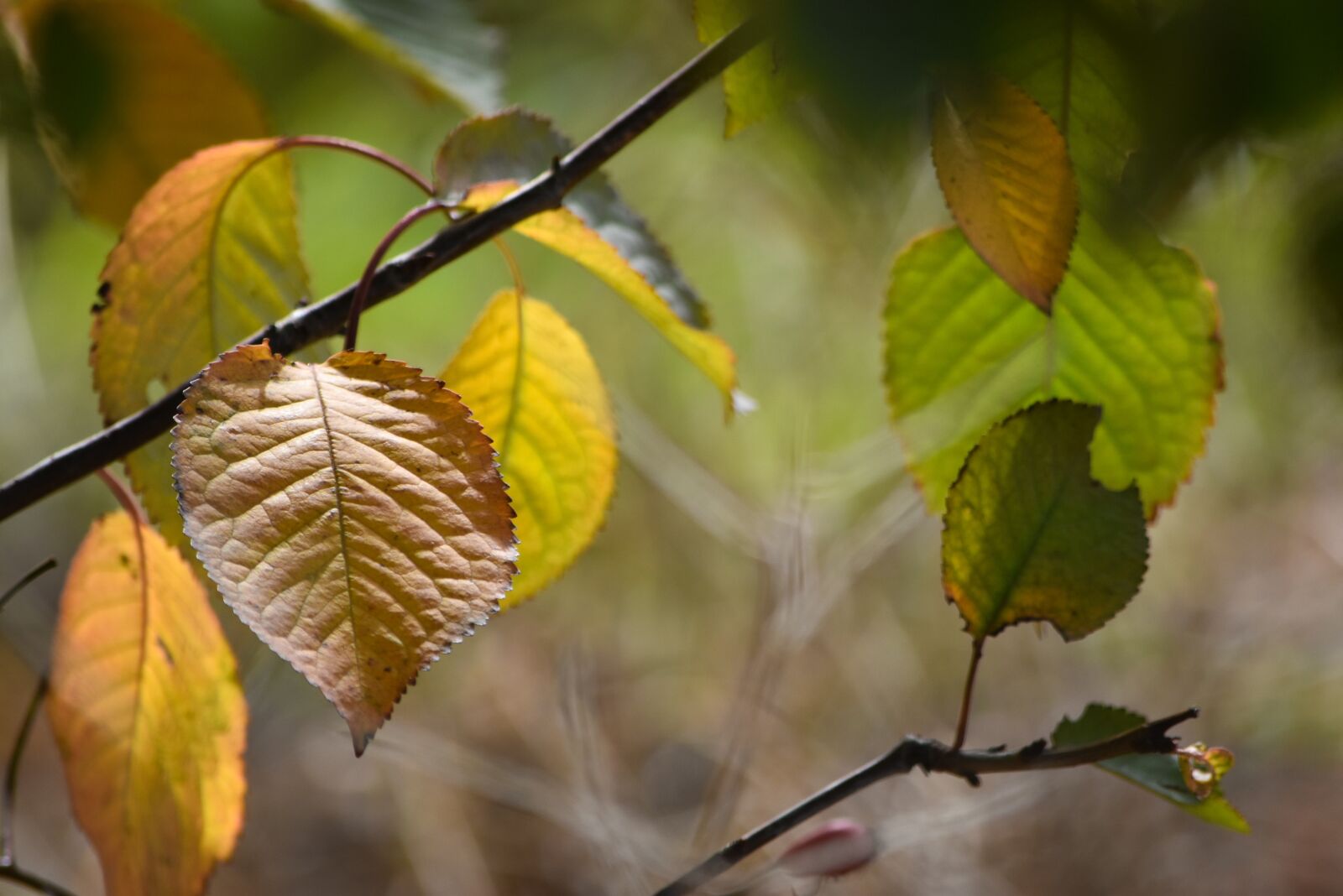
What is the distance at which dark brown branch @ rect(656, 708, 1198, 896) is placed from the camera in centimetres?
39

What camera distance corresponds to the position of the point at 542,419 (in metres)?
0.60

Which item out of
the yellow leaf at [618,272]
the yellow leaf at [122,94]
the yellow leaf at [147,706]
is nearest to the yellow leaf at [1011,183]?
the yellow leaf at [618,272]

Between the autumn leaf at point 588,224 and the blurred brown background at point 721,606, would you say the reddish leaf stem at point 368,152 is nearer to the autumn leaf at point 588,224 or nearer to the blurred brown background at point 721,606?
the autumn leaf at point 588,224

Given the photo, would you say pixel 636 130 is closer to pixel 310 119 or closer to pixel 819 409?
pixel 310 119

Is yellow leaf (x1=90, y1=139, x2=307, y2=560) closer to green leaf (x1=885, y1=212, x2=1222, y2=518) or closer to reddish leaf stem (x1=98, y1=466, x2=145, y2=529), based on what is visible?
reddish leaf stem (x1=98, y1=466, x2=145, y2=529)

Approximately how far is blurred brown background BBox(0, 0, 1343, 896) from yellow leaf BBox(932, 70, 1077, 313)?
936 mm

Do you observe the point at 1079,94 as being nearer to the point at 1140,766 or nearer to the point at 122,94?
the point at 1140,766

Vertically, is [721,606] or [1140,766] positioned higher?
[721,606]

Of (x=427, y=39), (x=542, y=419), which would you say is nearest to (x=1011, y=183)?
(x=542, y=419)

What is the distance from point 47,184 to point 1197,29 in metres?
1.47

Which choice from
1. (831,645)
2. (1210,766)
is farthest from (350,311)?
(831,645)

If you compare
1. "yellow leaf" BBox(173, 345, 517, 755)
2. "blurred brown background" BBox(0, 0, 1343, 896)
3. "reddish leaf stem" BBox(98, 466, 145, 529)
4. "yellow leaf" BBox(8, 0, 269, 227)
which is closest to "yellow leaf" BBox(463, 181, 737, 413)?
"yellow leaf" BBox(173, 345, 517, 755)

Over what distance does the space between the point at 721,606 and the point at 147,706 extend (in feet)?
5.31

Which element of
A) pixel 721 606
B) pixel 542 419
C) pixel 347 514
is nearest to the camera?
pixel 347 514
